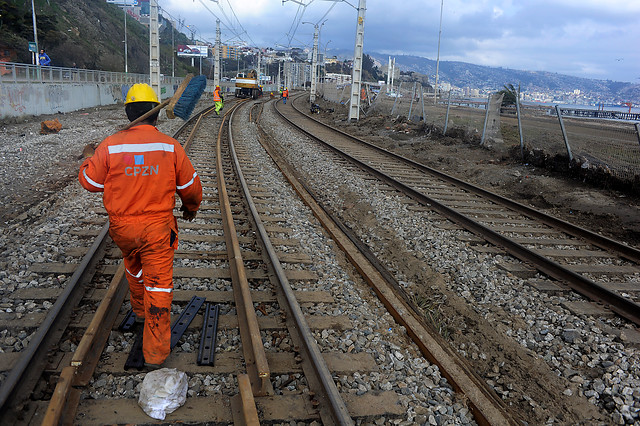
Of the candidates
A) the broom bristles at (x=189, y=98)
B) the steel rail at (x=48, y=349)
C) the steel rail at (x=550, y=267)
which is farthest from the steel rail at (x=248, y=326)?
the steel rail at (x=550, y=267)

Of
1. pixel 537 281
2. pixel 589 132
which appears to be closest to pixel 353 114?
pixel 589 132

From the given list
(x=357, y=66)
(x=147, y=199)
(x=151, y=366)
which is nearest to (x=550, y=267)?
(x=151, y=366)

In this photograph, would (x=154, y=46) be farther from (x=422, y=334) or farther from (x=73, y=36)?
(x=73, y=36)

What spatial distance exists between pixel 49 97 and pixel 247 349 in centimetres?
2316

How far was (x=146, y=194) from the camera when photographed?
3.39m

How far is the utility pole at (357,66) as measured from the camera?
24.2 m

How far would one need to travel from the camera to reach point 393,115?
25.0 meters

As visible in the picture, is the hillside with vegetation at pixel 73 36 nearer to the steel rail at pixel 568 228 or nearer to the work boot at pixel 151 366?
the steel rail at pixel 568 228

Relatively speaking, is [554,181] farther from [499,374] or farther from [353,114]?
[353,114]

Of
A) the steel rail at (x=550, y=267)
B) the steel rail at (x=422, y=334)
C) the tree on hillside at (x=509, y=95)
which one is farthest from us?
the tree on hillside at (x=509, y=95)

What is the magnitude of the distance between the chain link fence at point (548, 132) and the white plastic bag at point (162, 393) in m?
10.9

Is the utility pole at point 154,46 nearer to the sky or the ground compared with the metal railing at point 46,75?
nearer to the sky

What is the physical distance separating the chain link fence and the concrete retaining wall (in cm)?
1730

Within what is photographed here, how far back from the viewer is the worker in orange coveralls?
3.33 meters
